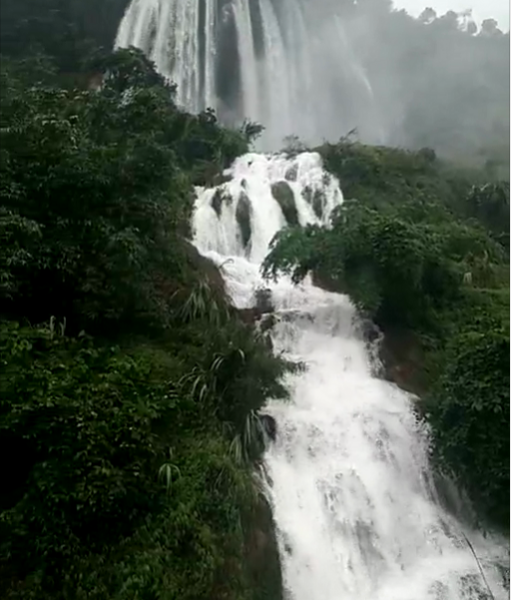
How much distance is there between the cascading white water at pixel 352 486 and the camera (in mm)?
7156

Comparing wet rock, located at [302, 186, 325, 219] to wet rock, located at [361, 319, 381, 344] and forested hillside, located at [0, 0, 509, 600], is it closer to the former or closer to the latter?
forested hillside, located at [0, 0, 509, 600]

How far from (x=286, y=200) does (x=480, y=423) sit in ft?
28.5

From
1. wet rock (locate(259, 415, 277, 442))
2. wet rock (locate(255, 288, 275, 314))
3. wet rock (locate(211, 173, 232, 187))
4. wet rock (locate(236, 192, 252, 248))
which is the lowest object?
wet rock (locate(259, 415, 277, 442))

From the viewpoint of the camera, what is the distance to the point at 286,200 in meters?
15.6

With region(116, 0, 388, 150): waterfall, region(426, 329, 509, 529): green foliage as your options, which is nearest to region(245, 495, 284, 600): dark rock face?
region(426, 329, 509, 529): green foliage

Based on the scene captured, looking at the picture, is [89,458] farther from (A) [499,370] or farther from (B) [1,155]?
(A) [499,370]

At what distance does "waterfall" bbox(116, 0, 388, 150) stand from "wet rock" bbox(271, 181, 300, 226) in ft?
38.7

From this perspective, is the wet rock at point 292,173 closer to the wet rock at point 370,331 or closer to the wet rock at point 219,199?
the wet rock at point 219,199

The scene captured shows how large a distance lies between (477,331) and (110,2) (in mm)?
22568

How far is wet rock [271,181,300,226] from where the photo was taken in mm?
15238

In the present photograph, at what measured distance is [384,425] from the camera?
891cm

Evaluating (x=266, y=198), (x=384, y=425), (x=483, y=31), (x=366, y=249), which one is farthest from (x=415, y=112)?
(x=384, y=425)

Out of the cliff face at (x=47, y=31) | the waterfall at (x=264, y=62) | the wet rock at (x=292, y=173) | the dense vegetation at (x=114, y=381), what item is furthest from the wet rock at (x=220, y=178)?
the waterfall at (x=264, y=62)

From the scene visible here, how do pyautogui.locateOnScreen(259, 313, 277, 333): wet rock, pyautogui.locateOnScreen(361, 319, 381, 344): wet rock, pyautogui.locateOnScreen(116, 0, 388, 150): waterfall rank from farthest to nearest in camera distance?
1. pyautogui.locateOnScreen(116, 0, 388, 150): waterfall
2. pyautogui.locateOnScreen(361, 319, 381, 344): wet rock
3. pyautogui.locateOnScreen(259, 313, 277, 333): wet rock
